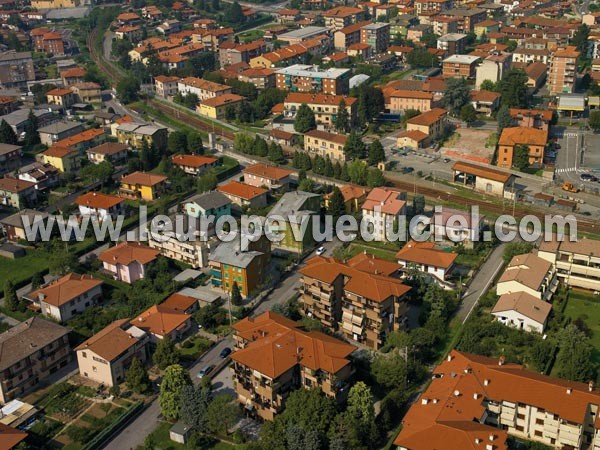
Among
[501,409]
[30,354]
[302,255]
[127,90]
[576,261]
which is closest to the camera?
[501,409]

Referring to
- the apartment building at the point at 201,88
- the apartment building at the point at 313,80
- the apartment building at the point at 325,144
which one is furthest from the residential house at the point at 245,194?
the apartment building at the point at 313,80

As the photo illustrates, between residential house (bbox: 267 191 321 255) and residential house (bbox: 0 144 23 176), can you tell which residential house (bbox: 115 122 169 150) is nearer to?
residential house (bbox: 0 144 23 176)

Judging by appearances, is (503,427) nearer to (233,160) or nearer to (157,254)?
(157,254)

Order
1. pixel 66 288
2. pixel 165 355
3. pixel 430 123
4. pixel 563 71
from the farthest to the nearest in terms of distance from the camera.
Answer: pixel 563 71 → pixel 430 123 → pixel 66 288 → pixel 165 355

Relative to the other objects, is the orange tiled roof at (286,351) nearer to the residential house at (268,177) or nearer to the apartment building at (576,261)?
the apartment building at (576,261)

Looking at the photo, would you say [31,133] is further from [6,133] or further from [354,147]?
[354,147]

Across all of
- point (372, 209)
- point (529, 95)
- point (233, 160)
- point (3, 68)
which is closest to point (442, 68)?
point (529, 95)

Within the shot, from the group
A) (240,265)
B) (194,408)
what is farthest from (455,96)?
(194,408)
